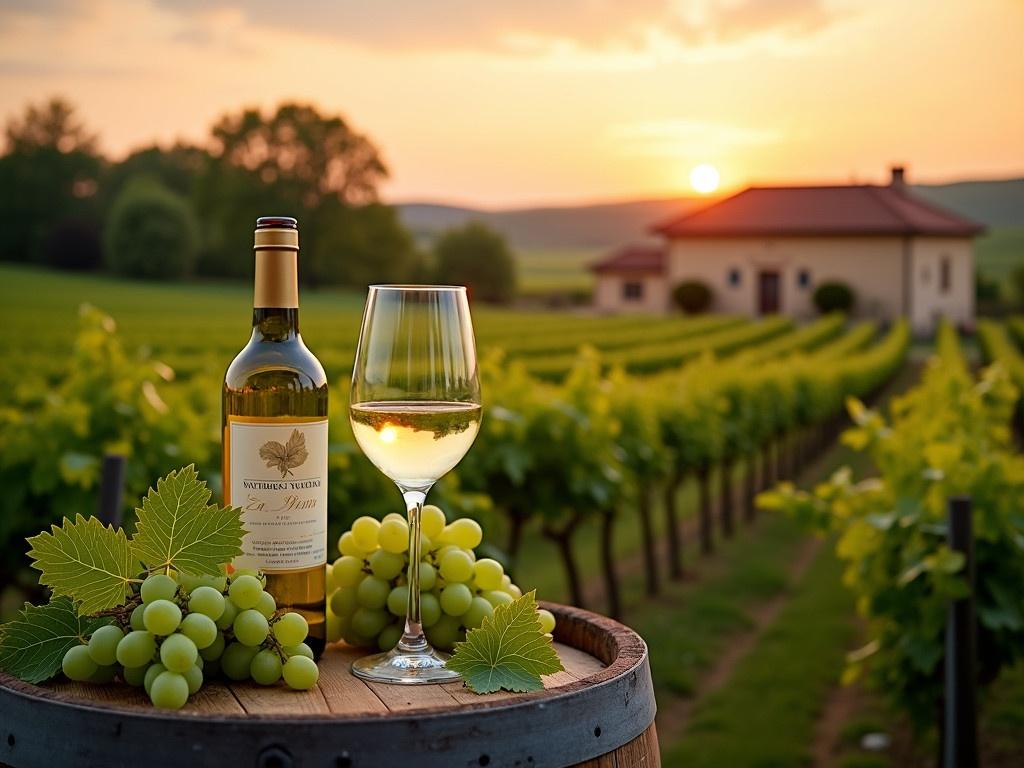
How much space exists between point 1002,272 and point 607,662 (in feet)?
249

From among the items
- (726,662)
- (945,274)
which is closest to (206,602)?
(726,662)

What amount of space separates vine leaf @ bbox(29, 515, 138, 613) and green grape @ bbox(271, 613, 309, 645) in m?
0.20

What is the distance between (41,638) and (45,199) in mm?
71558

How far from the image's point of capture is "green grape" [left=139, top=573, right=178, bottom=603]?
1468mm

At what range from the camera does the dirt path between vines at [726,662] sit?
22.0 ft

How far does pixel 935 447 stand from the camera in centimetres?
489

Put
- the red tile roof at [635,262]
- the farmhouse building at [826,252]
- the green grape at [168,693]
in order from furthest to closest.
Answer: the red tile roof at [635,262]
the farmhouse building at [826,252]
the green grape at [168,693]

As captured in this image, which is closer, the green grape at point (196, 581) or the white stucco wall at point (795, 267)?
the green grape at point (196, 581)

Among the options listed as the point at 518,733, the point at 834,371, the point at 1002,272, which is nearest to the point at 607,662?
the point at 518,733

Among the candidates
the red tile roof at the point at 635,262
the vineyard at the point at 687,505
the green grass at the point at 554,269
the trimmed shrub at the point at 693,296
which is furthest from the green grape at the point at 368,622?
the green grass at the point at 554,269

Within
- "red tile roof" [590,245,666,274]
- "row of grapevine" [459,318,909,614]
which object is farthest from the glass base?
"red tile roof" [590,245,666,274]

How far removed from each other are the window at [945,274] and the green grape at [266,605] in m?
50.9

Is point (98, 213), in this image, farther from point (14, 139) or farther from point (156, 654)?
point (156, 654)

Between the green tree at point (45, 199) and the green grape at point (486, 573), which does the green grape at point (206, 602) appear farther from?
the green tree at point (45, 199)
